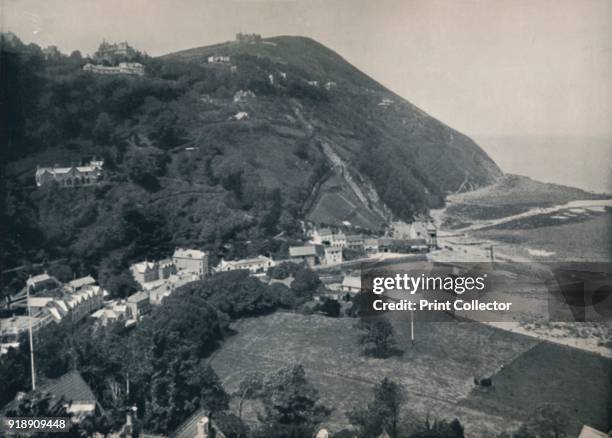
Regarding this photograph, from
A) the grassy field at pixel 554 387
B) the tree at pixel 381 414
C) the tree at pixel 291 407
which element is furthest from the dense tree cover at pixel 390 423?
the grassy field at pixel 554 387

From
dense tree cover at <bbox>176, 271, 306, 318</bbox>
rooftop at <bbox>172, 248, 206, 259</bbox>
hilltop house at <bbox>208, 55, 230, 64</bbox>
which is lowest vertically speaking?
dense tree cover at <bbox>176, 271, 306, 318</bbox>

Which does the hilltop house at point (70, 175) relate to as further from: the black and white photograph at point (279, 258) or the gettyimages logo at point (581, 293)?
the gettyimages logo at point (581, 293)

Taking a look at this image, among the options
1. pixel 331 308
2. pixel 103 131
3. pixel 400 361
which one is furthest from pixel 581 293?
pixel 103 131

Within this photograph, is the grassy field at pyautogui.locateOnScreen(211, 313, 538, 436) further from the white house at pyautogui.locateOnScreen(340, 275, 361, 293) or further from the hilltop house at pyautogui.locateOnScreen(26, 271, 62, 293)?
the hilltop house at pyautogui.locateOnScreen(26, 271, 62, 293)

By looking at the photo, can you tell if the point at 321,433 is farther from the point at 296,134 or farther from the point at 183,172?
the point at 296,134

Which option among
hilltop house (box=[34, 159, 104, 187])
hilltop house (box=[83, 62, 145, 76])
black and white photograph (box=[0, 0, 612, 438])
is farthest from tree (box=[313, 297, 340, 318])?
hilltop house (box=[83, 62, 145, 76])

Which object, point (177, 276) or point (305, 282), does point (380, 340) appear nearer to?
point (305, 282)
